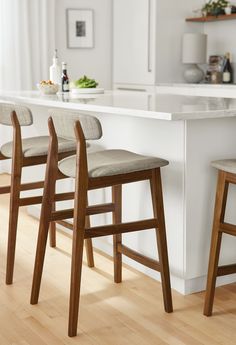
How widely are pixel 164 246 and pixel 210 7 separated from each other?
3941mm

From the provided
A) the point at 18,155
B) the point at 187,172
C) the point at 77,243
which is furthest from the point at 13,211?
the point at 187,172

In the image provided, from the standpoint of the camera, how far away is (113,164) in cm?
246

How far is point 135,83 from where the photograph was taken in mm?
6262

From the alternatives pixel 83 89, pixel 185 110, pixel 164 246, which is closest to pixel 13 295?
pixel 164 246

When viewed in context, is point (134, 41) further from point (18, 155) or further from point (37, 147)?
point (18, 155)

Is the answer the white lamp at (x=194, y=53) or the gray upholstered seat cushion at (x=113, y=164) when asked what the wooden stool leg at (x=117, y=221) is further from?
the white lamp at (x=194, y=53)

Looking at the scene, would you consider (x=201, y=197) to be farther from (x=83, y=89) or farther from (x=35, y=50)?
(x=35, y=50)

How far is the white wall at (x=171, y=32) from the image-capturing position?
19.4 feet

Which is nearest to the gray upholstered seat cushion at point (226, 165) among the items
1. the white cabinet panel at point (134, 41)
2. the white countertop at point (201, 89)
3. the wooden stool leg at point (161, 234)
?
the wooden stool leg at point (161, 234)

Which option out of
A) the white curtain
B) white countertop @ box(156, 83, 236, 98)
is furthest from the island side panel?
the white curtain

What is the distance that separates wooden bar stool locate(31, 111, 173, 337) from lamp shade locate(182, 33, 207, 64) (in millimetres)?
3375

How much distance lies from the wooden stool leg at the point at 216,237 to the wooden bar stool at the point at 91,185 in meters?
0.18

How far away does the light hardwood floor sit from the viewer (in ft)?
7.91

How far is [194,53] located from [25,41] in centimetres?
174
